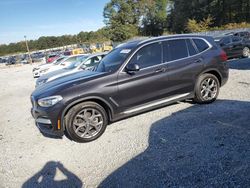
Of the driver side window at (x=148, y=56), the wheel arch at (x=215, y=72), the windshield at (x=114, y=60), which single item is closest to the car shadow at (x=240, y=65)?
the wheel arch at (x=215, y=72)

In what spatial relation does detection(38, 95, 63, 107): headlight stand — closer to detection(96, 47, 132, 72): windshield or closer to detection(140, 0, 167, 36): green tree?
detection(96, 47, 132, 72): windshield

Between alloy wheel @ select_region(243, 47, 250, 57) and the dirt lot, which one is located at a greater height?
alloy wheel @ select_region(243, 47, 250, 57)

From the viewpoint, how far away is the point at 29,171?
4543 mm

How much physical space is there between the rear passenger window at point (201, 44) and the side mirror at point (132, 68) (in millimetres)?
1984

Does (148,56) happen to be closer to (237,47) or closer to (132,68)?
(132,68)

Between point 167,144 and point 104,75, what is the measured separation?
195 cm

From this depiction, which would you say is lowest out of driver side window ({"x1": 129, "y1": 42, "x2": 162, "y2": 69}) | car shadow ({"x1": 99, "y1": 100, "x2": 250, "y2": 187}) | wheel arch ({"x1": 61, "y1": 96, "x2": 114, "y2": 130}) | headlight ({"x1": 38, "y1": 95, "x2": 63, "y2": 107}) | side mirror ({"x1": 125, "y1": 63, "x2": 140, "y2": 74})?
car shadow ({"x1": 99, "y1": 100, "x2": 250, "y2": 187})

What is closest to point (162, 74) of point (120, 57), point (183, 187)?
A: point (120, 57)

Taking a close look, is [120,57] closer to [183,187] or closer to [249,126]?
[249,126]

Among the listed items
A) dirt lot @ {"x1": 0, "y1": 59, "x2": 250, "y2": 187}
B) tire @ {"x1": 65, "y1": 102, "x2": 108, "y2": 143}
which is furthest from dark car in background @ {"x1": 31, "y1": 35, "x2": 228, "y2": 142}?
dirt lot @ {"x1": 0, "y1": 59, "x2": 250, "y2": 187}

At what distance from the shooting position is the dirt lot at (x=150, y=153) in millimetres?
3783

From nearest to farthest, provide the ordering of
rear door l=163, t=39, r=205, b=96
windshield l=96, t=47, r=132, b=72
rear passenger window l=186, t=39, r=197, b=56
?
1. windshield l=96, t=47, r=132, b=72
2. rear door l=163, t=39, r=205, b=96
3. rear passenger window l=186, t=39, r=197, b=56

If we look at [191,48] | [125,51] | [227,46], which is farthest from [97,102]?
[227,46]

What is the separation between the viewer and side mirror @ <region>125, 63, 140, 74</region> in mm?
5695
